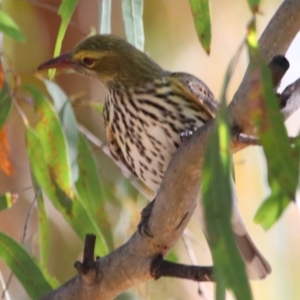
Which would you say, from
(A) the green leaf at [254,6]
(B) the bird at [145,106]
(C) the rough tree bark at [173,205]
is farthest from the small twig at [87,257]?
(A) the green leaf at [254,6]

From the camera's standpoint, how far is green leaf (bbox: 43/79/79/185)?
1104 millimetres

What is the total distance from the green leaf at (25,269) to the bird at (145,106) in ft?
0.84

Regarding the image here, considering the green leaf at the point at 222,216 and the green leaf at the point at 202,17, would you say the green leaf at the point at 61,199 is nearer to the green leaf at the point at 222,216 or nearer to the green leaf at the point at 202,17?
the green leaf at the point at 202,17

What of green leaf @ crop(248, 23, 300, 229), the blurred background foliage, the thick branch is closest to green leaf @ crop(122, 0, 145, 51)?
the thick branch

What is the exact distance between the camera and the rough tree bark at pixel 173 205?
626 millimetres

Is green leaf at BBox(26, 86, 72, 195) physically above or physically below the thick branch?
below

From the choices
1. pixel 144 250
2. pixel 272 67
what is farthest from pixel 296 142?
pixel 144 250

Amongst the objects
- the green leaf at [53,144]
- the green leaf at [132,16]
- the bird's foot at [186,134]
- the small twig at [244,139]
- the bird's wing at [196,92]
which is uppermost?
the green leaf at [132,16]

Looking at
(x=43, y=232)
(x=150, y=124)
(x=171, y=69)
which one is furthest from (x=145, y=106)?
(x=171, y=69)

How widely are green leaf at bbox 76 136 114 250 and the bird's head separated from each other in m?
0.15

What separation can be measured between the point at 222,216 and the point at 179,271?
354 mm

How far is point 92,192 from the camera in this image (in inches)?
45.4

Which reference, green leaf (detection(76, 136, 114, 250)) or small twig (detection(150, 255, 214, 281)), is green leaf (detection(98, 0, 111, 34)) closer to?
green leaf (detection(76, 136, 114, 250))

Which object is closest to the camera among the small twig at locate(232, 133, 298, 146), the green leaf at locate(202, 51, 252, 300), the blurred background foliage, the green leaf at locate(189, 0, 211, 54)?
the green leaf at locate(202, 51, 252, 300)
